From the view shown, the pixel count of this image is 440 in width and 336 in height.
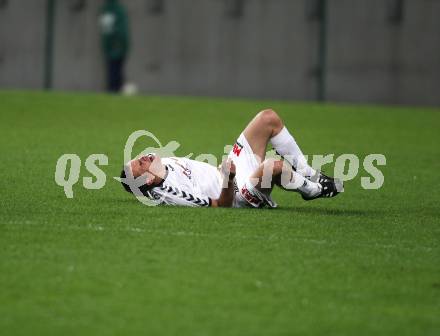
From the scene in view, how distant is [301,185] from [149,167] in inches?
54.6

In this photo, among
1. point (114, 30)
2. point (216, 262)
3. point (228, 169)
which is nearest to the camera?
point (216, 262)

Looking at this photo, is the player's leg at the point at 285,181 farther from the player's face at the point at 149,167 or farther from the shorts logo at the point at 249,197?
the player's face at the point at 149,167

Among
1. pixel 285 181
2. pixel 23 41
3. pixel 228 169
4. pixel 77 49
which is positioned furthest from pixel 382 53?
pixel 285 181

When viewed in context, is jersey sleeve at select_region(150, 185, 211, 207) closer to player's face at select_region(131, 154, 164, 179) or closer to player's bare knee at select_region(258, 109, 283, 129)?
player's face at select_region(131, 154, 164, 179)

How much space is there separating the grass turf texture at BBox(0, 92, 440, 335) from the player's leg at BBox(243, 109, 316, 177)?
516 millimetres

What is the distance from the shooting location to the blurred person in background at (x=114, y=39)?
27.9m

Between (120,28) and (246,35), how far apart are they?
3198 mm

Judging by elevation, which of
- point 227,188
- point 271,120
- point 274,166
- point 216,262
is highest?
point 271,120

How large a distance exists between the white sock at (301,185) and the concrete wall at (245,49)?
56.6 ft

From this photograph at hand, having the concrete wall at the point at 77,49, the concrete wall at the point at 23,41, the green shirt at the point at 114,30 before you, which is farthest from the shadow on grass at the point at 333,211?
the concrete wall at the point at 23,41

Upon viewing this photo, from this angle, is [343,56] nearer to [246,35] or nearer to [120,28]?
[246,35]

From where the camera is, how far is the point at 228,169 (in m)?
11.0

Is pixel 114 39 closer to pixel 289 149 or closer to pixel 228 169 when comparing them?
pixel 289 149

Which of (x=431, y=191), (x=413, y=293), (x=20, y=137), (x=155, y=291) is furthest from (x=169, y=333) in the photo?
(x=20, y=137)
